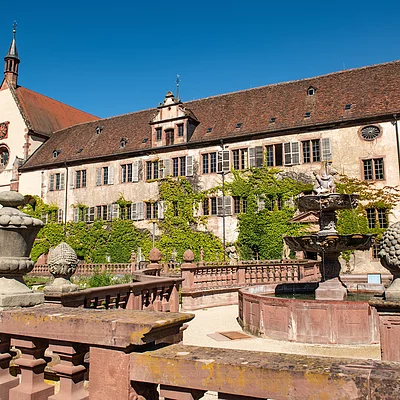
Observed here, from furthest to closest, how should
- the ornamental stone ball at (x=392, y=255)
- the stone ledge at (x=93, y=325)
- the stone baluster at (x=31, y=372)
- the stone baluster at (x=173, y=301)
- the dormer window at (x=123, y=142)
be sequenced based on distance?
the dormer window at (x=123, y=142) → the stone baluster at (x=173, y=301) → the ornamental stone ball at (x=392, y=255) → the stone baluster at (x=31, y=372) → the stone ledge at (x=93, y=325)

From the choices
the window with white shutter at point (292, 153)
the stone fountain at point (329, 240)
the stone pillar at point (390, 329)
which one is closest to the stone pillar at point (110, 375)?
the stone pillar at point (390, 329)

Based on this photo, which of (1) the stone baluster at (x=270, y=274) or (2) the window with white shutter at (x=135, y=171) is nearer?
(1) the stone baluster at (x=270, y=274)

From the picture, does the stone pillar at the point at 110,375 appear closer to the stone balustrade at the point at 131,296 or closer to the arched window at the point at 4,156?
the stone balustrade at the point at 131,296

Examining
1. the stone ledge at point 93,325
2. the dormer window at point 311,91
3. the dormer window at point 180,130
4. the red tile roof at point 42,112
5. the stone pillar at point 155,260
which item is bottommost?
the stone ledge at point 93,325

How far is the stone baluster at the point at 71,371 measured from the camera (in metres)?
2.89

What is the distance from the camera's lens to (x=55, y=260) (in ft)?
23.3

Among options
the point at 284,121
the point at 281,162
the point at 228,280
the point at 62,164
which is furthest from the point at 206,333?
the point at 62,164

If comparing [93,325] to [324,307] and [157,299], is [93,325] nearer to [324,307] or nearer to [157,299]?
[324,307]

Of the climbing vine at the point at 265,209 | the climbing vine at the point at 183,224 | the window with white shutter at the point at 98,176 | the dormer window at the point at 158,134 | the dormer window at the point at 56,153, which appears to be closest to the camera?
the climbing vine at the point at 265,209

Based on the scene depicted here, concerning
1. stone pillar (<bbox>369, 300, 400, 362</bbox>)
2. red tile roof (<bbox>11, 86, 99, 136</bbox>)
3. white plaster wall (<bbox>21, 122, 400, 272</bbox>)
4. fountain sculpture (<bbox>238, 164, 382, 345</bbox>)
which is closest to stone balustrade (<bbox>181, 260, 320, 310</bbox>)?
fountain sculpture (<bbox>238, 164, 382, 345</bbox>)

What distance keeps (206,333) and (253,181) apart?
17.8m

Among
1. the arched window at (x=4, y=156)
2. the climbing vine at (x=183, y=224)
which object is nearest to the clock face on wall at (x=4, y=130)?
the arched window at (x=4, y=156)

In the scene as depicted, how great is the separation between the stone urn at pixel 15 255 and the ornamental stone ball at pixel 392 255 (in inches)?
156

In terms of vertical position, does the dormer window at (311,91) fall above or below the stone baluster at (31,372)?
above
